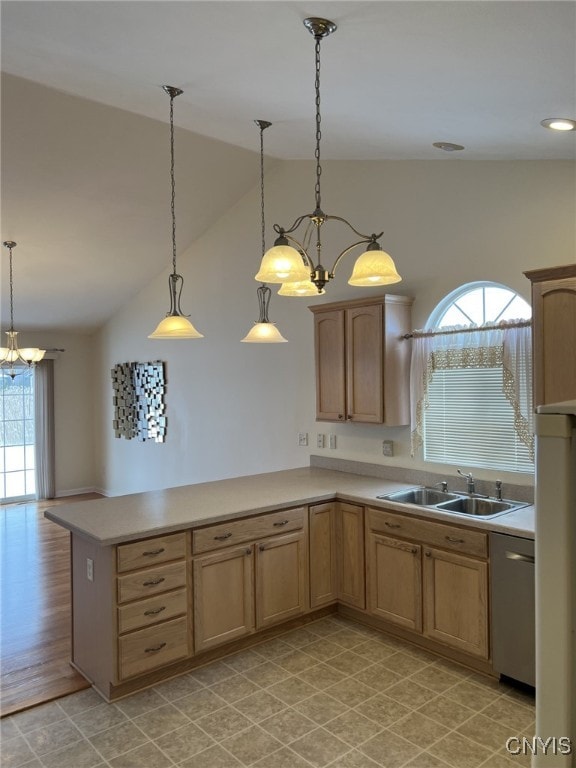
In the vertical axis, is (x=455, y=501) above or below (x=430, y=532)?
above

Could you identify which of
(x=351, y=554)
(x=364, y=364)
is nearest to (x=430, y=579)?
(x=351, y=554)

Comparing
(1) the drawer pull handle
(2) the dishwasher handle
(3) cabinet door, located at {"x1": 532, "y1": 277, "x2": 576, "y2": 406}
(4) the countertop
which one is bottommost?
(1) the drawer pull handle

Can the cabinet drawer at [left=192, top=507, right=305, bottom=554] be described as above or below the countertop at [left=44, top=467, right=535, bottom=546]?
below

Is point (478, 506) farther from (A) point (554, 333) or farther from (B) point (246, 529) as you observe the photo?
(B) point (246, 529)

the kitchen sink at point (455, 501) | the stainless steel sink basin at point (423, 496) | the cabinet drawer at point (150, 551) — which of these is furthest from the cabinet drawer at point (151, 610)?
the stainless steel sink basin at point (423, 496)

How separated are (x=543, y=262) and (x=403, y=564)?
6.42 ft

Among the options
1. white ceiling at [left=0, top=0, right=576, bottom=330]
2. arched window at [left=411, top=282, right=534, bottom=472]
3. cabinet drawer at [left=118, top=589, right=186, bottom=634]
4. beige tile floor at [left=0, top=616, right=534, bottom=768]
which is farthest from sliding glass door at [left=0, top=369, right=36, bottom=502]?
arched window at [left=411, top=282, right=534, bottom=472]

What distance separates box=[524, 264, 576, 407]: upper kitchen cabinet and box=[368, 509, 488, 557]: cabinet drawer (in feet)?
2.70

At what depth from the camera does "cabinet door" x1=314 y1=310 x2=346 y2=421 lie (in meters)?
4.16

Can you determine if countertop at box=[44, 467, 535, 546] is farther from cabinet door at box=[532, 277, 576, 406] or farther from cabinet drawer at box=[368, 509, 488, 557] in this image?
cabinet door at box=[532, 277, 576, 406]

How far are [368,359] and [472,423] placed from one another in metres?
0.81

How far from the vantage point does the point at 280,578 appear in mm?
3576

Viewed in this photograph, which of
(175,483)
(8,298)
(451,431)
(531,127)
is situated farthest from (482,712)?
(8,298)

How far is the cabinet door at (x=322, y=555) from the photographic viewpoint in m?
3.75
